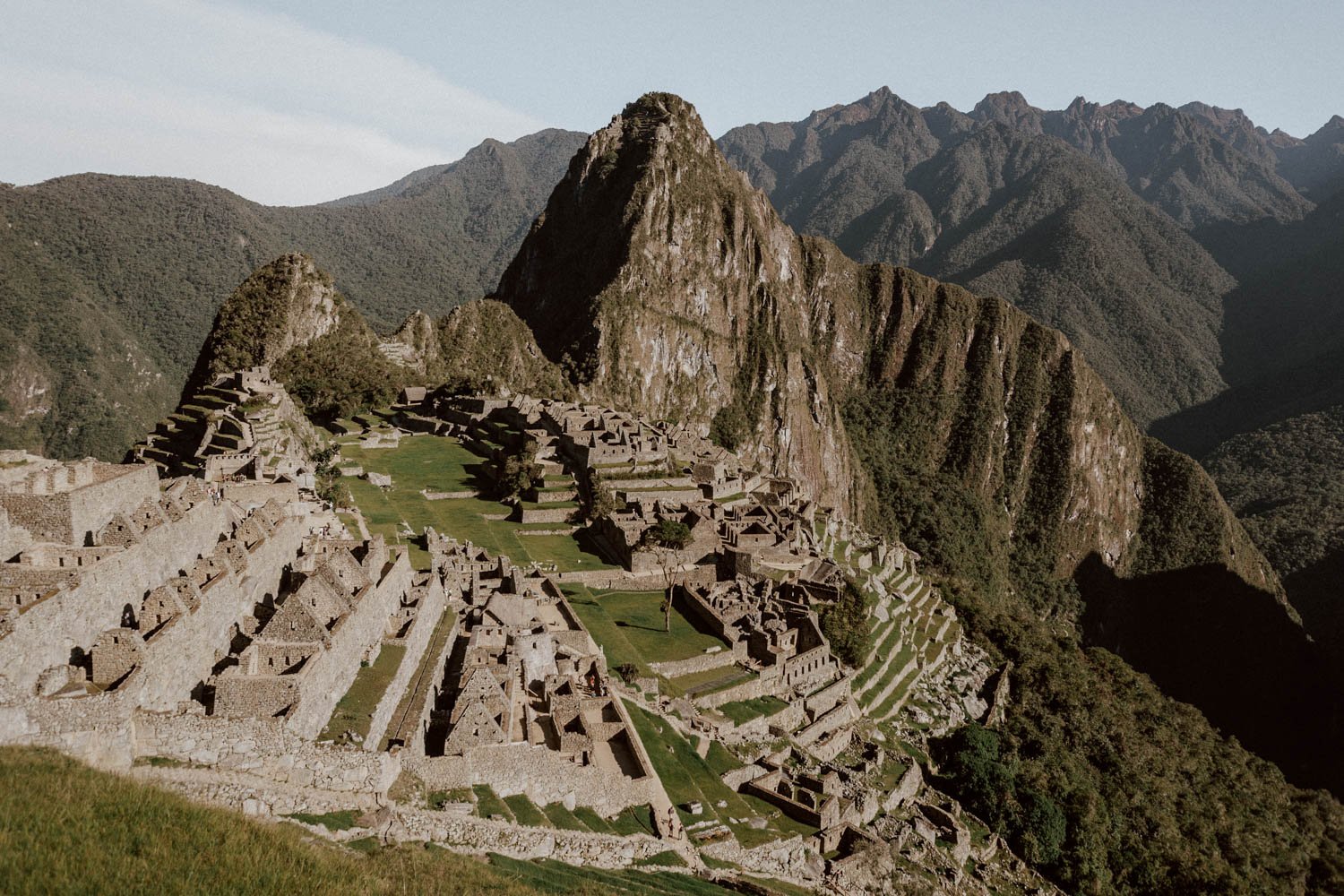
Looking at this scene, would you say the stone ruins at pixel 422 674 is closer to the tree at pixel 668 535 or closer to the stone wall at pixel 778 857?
the stone wall at pixel 778 857

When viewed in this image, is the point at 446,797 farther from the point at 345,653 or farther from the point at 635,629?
the point at 635,629

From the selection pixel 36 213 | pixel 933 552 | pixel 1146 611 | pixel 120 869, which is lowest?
pixel 1146 611

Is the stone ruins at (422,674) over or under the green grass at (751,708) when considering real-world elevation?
over

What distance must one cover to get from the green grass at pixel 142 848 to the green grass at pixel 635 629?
20.6 m

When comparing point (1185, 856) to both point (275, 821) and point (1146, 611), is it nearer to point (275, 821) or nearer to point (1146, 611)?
point (275, 821)

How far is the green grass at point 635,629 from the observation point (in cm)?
3703

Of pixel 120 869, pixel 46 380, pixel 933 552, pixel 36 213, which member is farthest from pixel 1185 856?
pixel 36 213

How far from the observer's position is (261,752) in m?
17.2

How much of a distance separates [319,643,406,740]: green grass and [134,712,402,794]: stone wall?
4.56 ft

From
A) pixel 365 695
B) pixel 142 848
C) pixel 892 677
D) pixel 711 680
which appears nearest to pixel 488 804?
pixel 365 695

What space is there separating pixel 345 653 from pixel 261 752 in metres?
5.06

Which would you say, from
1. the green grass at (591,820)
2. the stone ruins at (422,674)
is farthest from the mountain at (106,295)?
the green grass at (591,820)

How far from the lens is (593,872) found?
20.5 m

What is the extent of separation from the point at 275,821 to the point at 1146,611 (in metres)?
208
